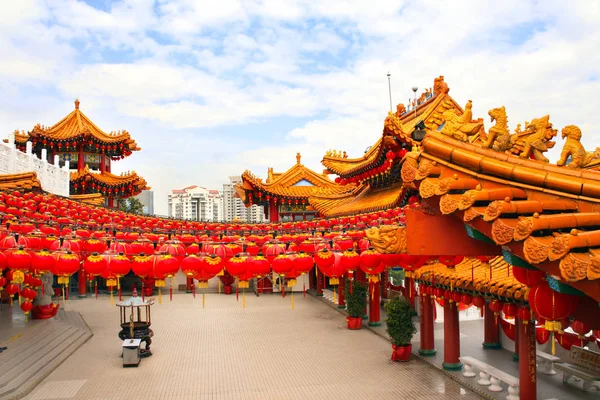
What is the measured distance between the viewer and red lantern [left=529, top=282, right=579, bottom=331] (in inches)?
166

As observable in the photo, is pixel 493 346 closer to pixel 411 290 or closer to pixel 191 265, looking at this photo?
pixel 411 290

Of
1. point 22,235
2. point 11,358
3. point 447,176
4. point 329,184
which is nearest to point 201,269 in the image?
point 22,235

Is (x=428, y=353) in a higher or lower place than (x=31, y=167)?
lower

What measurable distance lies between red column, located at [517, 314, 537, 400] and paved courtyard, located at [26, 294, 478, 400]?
166 cm

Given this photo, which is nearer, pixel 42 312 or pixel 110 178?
pixel 42 312

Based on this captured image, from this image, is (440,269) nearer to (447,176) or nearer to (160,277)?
(160,277)

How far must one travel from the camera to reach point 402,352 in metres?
13.0

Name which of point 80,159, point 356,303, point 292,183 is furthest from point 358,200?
point 80,159

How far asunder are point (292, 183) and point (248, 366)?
17.1 metres

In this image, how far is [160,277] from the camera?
371 inches

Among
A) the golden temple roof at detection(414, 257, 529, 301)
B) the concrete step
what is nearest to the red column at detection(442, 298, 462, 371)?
the golden temple roof at detection(414, 257, 529, 301)

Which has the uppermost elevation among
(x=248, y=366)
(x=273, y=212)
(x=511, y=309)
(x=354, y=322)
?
(x=273, y=212)

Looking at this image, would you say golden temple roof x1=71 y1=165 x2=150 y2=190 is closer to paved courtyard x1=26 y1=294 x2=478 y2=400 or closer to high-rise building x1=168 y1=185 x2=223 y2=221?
paved courtyard x1=26 y1=294 x2=478 y2=400

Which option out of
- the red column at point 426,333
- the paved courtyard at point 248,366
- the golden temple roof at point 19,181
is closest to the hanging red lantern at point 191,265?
the paved courtyard at point 248,366
